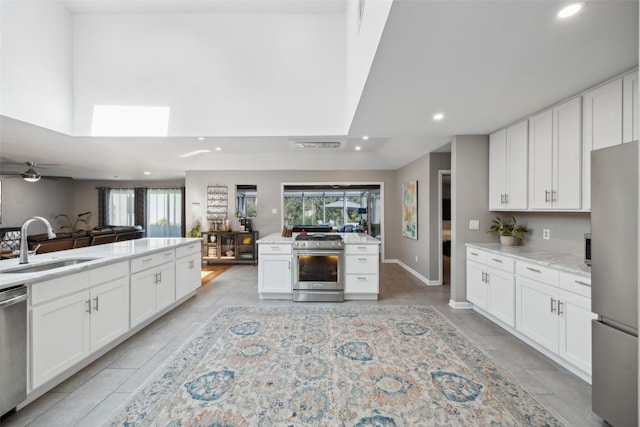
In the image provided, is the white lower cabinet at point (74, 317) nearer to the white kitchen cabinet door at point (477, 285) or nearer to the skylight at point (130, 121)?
the skylight at point (130, 121)

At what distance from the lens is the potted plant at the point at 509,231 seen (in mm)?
3246

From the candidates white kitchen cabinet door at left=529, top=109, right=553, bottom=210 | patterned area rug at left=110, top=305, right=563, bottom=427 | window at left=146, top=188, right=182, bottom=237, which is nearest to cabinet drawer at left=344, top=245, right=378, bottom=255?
patterned area rug at left=110, top=305, right=563, bottom=427

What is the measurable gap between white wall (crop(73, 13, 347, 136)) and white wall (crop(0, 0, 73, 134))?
0.47ft

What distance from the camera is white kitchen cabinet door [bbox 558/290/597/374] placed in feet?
6.28

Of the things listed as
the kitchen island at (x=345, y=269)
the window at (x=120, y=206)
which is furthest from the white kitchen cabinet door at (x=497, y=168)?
the window at (x=120, y=206)

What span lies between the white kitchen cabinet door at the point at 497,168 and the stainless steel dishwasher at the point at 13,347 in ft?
14.5

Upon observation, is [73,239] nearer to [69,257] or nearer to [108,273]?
[69,257]

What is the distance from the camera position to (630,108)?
1.93m

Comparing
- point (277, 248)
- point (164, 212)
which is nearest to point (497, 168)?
point (277, 248)

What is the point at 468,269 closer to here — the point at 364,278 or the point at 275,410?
the point at 364,278

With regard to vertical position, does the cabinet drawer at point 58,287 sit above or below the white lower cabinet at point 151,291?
above

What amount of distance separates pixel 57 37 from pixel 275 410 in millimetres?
5096

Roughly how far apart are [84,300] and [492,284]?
385 centimetres

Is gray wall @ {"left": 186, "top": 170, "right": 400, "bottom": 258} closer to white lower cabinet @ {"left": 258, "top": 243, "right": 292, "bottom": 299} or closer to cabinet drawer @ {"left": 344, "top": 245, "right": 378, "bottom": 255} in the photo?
white lower cabinet @ {"left": 258, "top": 243, "right": 292, "bottom": 299}
